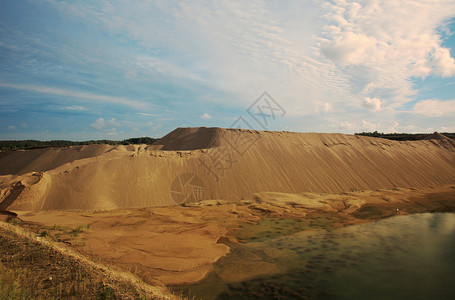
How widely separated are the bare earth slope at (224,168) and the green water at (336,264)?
20.5 feet

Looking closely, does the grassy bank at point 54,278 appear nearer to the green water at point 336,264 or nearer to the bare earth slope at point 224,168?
the green water at point 336,264

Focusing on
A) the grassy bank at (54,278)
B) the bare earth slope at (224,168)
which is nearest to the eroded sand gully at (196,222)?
the grassy bank at (54,278)

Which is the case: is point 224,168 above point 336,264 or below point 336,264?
above

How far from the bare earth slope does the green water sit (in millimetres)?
6236

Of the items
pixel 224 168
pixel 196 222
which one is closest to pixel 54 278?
pixel 196 222

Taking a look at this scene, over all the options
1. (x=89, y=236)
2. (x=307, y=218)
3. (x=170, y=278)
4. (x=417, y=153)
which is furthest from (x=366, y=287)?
(x=417, y=153)

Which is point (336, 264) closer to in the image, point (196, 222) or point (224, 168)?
point (196, 222)

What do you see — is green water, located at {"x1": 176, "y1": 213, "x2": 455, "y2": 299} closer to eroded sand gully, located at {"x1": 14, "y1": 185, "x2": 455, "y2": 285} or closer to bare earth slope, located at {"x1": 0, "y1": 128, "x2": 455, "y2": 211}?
eroded sand gully, located at {"x1": 14, "y1": 185, "x2": 455, "y2": 285}

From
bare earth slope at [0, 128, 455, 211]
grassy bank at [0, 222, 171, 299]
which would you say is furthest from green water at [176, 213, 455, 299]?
bare earth slope at [0, 128, 455, 211]

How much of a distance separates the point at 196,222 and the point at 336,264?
526cm

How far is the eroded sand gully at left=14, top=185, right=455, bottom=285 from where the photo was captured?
19.0ft

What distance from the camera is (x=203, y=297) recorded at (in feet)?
15.3

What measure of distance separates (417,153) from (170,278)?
83.4ft

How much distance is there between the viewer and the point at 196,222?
942cm
